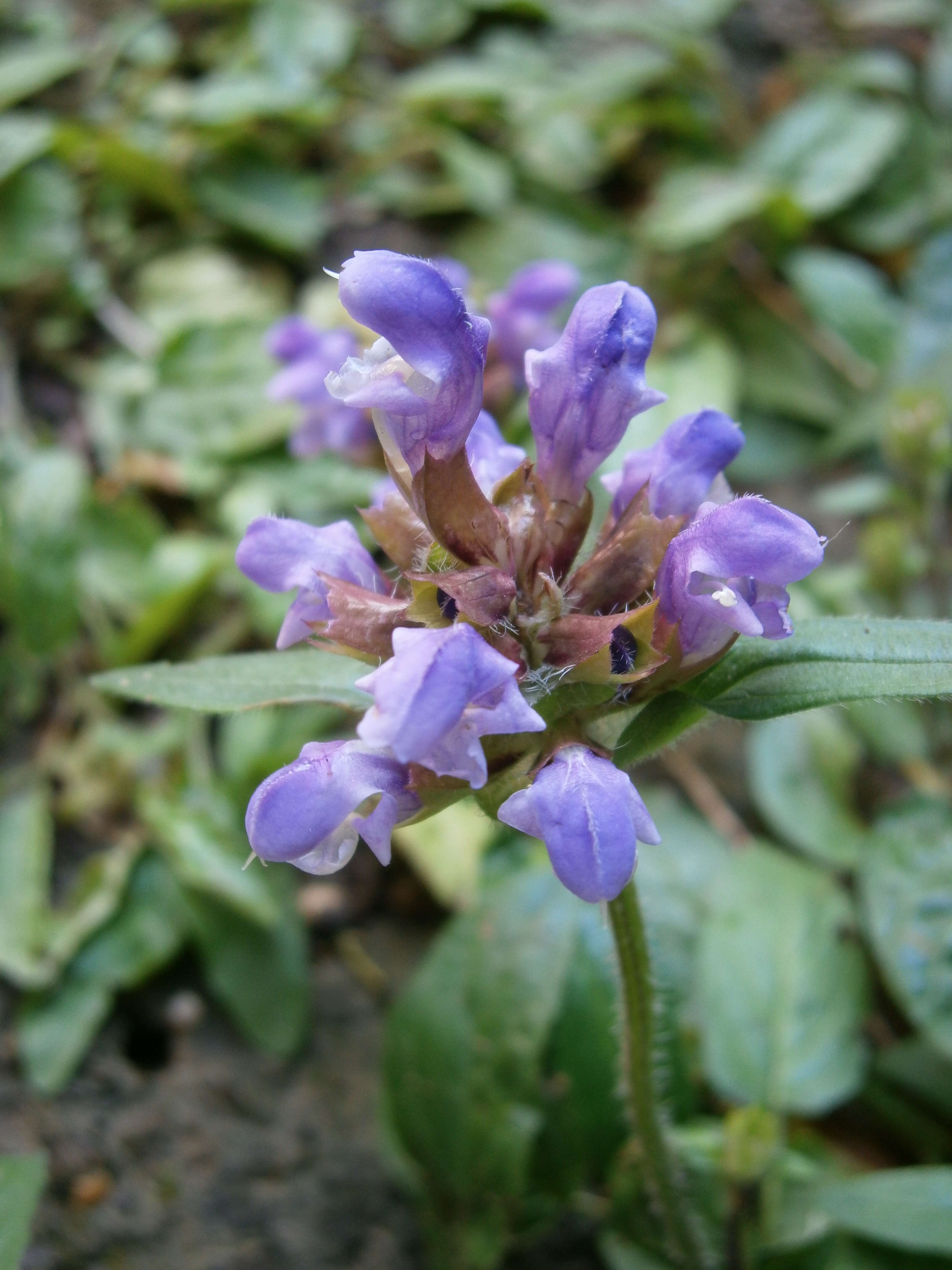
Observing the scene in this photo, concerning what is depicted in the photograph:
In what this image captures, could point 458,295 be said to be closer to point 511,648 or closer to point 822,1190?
point 511,648

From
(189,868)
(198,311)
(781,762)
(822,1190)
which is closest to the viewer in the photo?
(822,1190)

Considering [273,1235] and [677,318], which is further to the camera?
[677,318]

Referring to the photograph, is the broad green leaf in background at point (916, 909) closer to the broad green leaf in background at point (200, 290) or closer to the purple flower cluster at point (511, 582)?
the purple flower cluster at point (511, 582)

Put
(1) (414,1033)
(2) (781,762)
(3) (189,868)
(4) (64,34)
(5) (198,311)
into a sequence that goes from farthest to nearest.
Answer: (4) (64,34)
(5) (198,311)
(2) (781,762)
(3) (189,868)
(1) (414,1033)

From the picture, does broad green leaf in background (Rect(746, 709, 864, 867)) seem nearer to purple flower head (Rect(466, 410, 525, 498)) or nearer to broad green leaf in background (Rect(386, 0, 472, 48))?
purple flower head (Rect(466, 410, 525, 498))

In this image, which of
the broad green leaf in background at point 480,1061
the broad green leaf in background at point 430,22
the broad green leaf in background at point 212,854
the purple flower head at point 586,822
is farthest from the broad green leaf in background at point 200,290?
the purple flower head at point 586,822

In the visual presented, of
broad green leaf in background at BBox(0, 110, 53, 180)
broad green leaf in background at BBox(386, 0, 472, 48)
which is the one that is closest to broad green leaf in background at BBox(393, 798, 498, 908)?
broad green leaf in background at BBox(0, 110, 53, 180)

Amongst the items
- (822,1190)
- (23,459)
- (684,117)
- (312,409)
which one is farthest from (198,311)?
(822,1190)

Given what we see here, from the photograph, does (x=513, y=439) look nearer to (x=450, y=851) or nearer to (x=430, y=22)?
(x=450, y=851)
